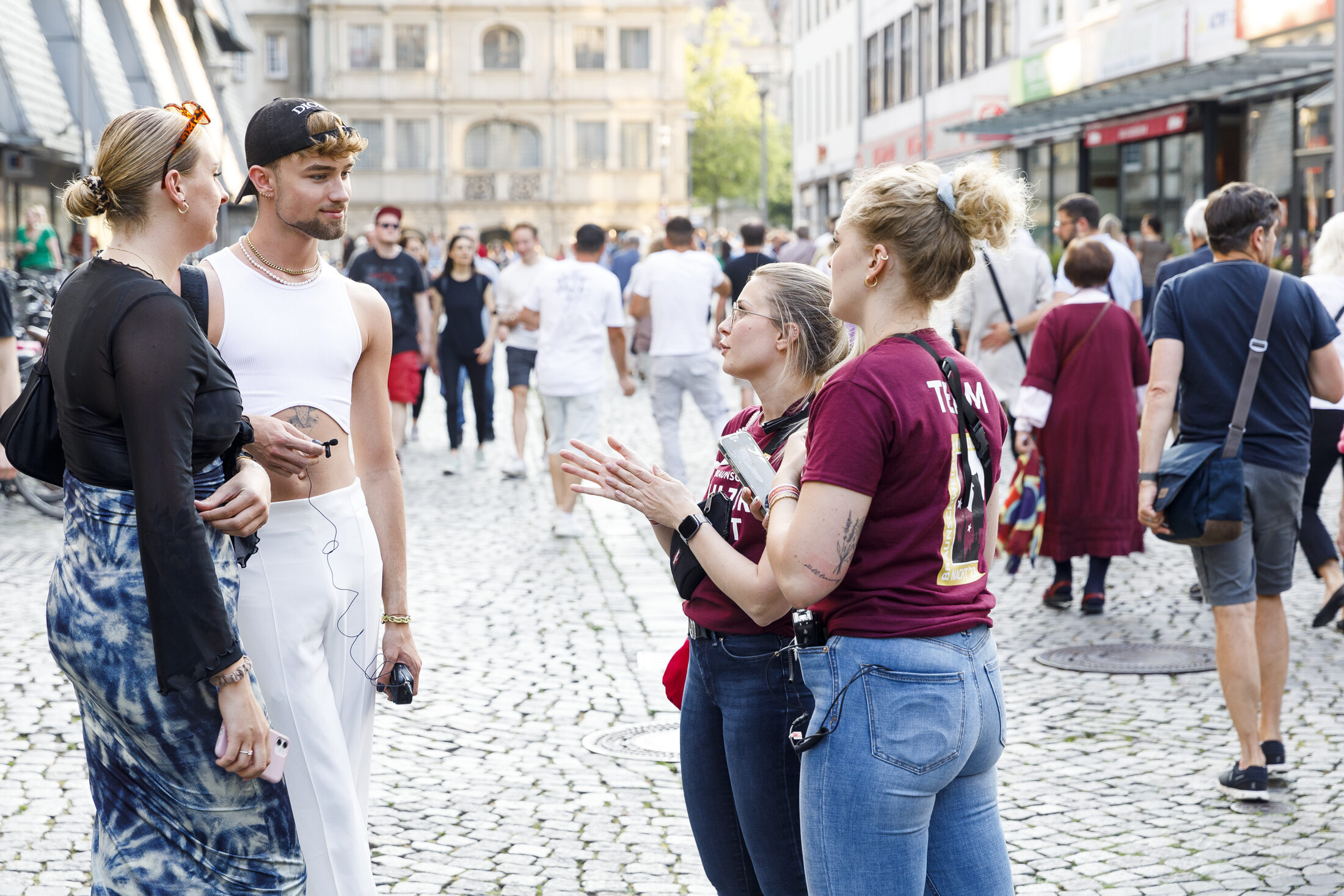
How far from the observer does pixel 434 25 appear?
64.6 metres

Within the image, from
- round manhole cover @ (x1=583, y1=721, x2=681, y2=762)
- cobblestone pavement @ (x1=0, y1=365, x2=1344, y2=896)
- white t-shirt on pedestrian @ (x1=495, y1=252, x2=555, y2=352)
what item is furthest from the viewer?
white t-shirt on pedestrian @ (x1=495, y1=252, x2=555, y2=352)

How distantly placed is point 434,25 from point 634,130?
9457 millimetres

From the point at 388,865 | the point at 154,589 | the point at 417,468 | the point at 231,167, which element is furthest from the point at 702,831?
the point at 231,167

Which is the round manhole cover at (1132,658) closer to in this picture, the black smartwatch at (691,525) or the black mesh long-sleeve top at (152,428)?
the black smartwatch at (691,525)

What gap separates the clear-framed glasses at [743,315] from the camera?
9.91ft

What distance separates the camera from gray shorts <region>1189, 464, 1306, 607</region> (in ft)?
16.4

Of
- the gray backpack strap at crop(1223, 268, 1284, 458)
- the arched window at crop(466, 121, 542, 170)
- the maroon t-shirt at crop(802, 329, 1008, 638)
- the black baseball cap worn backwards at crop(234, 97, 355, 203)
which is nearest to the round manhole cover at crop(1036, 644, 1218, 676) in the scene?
the gray backpack strap at crop(1223, 268, 1284, 458)

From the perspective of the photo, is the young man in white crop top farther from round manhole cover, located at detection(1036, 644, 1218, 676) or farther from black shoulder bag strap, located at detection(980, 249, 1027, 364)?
black shoulder bag strap, located at detection(980, 249, 1027, 364)

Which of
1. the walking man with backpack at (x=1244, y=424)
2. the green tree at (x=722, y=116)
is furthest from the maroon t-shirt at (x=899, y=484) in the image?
the green tree at (x=722, y=116)

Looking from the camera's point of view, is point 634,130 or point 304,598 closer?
point 304,598

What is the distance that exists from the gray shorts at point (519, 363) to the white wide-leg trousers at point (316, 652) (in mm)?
10060

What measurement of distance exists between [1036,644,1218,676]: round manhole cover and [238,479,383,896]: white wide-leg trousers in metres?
4.27

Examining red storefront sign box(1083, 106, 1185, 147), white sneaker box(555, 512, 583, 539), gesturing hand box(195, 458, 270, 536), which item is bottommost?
white sneaker box(555, 512, 583, 539)

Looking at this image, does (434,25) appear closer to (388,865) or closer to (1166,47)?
(1166,47)
